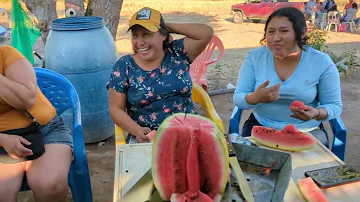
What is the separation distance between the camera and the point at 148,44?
2.45 m

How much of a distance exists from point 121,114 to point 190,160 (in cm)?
125

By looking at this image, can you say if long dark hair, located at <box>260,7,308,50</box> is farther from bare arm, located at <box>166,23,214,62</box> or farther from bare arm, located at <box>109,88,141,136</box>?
bare arm, located at <box>109,88,141,136</box>

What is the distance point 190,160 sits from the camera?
1347mm

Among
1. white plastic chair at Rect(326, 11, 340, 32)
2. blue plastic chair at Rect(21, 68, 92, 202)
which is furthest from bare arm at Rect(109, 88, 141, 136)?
white plastic chair at Rect(326, 11, 340, 32)

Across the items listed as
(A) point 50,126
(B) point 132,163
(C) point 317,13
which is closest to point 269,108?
(B) point 132,163

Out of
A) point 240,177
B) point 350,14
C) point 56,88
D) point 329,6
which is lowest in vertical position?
point 350,14

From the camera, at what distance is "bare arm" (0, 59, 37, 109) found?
2.13 metres

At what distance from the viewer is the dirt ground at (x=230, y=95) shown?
3.50m

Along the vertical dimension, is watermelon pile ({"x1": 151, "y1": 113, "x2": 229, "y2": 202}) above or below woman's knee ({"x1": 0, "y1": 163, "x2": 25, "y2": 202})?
above

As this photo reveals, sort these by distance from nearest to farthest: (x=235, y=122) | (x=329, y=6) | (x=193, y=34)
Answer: (x=193, y=34) → (x=235, y=122) → (x=329, y=6)

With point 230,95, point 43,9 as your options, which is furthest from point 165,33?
point 230,95

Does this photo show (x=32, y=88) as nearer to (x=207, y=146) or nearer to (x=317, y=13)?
(x=207, y=146)

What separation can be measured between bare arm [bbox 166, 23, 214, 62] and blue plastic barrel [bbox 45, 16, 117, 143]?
4.96 feet

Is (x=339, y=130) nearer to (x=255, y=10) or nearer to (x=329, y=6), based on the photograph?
(x=329, y=6)
